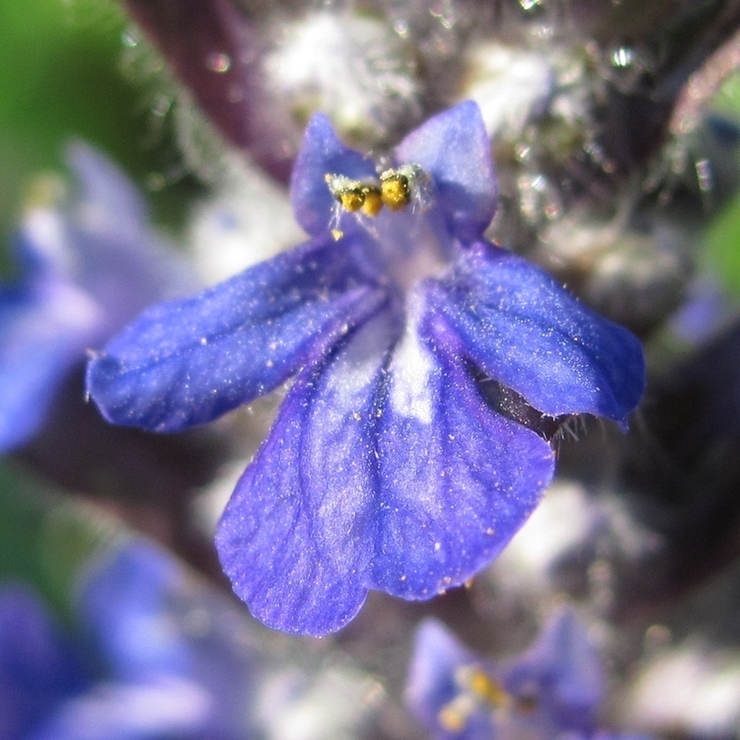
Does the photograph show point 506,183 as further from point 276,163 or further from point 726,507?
point 726,507

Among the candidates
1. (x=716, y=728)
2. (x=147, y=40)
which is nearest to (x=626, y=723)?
(x=716, y=728)

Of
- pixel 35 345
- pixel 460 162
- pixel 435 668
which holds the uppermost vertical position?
pixel 460 162

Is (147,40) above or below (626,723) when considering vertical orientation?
above

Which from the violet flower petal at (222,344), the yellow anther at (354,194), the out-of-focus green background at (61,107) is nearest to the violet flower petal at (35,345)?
the violet flower petal at (222,344)

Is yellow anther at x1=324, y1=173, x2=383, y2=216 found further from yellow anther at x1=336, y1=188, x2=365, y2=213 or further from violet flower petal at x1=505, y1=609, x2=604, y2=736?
violet flower petal at x1=505, y1=609, x2=604, y2=736

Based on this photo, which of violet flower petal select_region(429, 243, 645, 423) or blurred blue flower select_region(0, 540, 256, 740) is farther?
blurred blue flower select_region(0, 540, 256, 740)

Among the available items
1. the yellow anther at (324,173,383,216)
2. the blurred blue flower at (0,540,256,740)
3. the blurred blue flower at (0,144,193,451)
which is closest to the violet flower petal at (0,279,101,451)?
the blurred blue flower at (0,144,193,451)

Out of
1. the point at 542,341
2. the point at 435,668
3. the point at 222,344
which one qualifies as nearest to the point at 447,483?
the point at 542,341

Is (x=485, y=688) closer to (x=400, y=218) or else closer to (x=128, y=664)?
(x=400, y=218)
